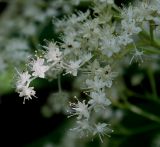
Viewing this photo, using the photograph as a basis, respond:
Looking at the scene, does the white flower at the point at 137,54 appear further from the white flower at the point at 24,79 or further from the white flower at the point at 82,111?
the white flower at the point at 24,79

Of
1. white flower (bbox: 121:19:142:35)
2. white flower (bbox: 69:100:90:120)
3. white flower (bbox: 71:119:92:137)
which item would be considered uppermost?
white flower (bbox: 121:19:142:35)

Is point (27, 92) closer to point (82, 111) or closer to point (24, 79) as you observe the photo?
point (24, 79)

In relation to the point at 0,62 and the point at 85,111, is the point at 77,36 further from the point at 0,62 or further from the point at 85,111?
the point at 0,62

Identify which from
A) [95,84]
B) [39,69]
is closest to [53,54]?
[39,69]

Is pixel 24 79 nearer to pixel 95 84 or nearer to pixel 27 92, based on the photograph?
pixel 27 92

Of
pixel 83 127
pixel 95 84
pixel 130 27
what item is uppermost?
pixel 130 27

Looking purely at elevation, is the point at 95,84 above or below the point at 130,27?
below

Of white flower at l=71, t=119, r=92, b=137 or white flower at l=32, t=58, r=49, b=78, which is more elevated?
white flower at l=32, t=58, r=49, b=78

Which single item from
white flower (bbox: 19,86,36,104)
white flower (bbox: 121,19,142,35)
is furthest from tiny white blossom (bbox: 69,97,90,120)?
white flower (bbox: 121,19,142,35)

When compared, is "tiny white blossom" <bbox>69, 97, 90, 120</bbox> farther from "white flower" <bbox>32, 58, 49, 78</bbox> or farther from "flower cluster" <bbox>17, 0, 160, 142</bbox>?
"white flower" <bbox>32, 58, 49, 78</bbox>

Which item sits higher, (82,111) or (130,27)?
(130,27)

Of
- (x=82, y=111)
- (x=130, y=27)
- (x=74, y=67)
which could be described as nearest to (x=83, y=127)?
(x=82, y=111)

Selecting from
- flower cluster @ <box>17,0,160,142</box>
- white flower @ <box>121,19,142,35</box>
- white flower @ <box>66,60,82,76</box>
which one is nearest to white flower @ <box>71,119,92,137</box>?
flower cluster @ <box>17,0,160,142</box>
